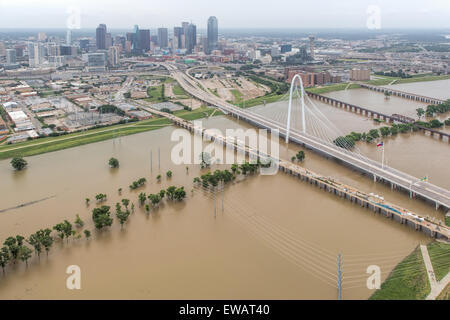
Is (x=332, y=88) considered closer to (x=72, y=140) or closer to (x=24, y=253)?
(x=72, y=140)

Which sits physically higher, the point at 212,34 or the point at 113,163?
the point at 212,34

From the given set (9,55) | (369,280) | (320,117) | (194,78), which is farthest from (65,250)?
(9,55)

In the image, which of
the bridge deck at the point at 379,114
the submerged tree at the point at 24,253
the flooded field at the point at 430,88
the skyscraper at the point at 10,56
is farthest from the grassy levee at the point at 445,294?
the skyscraper at the point at 10,56

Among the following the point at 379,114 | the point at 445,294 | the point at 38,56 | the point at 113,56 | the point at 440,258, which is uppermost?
the point at 113,56

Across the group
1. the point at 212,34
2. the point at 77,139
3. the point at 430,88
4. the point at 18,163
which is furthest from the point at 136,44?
the point at 18,163

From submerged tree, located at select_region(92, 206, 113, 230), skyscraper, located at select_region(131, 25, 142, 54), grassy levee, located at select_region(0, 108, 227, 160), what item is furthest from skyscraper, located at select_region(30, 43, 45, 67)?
submerged tree, located at select_region(92, 206, 113, 230)
